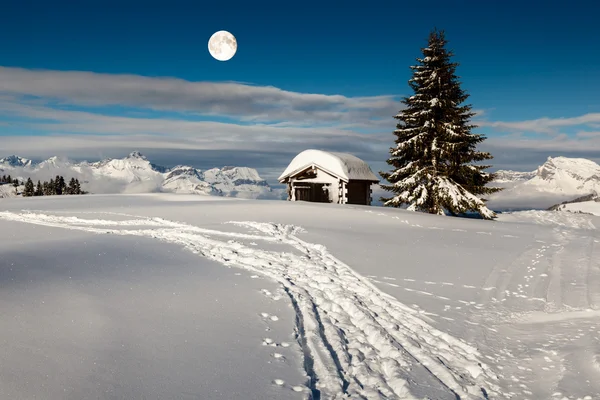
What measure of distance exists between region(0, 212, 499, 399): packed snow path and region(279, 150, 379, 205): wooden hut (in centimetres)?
1940

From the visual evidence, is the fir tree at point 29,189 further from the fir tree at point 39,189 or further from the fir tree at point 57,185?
the fir tree at point 57,185

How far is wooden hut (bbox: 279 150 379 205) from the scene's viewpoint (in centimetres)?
3108

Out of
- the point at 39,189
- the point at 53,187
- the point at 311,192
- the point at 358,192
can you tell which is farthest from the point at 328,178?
the point at 39,189

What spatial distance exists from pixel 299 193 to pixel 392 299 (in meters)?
25.3

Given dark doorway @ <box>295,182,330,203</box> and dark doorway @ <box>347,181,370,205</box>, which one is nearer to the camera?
dark doorway @ <box>347,181,370,205</box>

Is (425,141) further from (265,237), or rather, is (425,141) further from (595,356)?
(595,356)

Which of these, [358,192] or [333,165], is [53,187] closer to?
[333,165]

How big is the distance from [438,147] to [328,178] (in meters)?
9.27

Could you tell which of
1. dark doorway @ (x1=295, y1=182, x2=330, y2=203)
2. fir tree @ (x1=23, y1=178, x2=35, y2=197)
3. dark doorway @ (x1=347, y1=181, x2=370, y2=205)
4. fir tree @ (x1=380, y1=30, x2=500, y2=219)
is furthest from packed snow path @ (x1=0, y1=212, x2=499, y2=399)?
fir tree @ (x1=23, y1=178, x2=35, y2=197)

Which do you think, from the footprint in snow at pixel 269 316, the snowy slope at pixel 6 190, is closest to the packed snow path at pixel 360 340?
the footprint in snow at pixel 269 316

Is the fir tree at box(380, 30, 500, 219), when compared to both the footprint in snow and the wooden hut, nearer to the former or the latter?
the wooden hut

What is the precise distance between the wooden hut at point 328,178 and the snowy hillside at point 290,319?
17.0 metres

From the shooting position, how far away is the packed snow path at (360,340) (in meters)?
5.00

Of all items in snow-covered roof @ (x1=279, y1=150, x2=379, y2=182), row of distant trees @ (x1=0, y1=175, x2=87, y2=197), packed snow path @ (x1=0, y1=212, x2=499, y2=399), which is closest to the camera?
packed snow path @ (x1=0, y1=212, x2=499, y2=399)
